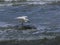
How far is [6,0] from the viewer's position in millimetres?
18141

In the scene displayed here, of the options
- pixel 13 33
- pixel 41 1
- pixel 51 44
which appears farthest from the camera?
pixel 41 1

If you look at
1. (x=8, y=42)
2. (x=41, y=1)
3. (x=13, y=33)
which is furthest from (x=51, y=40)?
(x=41, y=1)

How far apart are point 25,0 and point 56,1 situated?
2319 mm

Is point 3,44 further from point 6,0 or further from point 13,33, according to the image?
point 6,0

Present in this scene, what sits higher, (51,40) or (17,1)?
(51,40)

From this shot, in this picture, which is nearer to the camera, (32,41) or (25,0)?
(32,41)

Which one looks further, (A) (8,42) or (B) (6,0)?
(B) (6,0)

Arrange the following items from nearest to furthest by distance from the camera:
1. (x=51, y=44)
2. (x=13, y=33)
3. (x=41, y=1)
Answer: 1. (x=51, y=44)
2. (x=13, y=33)
3. (x=41, y=1)

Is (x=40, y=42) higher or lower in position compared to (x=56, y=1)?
higher

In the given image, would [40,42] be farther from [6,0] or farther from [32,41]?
[6,0]

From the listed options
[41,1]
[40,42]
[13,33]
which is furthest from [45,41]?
[41,1]

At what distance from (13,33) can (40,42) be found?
1469mm

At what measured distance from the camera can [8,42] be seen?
4.81 metres

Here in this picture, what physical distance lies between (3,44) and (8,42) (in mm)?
114
